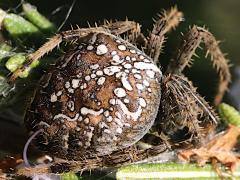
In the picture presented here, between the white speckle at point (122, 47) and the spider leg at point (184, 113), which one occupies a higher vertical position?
the white speckle at point (122, 47)

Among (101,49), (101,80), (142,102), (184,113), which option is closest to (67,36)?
(101,49)

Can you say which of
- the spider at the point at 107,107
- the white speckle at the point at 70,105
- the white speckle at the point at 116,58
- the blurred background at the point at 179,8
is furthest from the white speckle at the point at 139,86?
the blurred background at the point at 179,8

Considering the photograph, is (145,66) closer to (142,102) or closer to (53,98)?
(142,102)

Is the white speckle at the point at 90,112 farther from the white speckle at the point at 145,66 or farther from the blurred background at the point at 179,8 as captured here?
the blurred background at the point at 179,8

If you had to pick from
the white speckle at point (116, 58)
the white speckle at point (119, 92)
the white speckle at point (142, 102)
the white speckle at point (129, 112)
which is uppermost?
the white speckle at point (116, 58)

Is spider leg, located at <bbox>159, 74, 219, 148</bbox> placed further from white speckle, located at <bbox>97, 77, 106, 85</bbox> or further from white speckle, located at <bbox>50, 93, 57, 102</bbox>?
white speckle, located at <bbox>50, 93, 57, 102</bbox>

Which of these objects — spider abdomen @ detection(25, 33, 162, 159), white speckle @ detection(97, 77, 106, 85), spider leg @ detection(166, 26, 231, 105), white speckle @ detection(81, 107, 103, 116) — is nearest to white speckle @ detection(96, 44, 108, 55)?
spider abdomen @ detection(25, 33, 162, 159)

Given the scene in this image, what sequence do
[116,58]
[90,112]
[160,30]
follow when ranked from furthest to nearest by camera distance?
[160,30], [116,58], [90,112]
